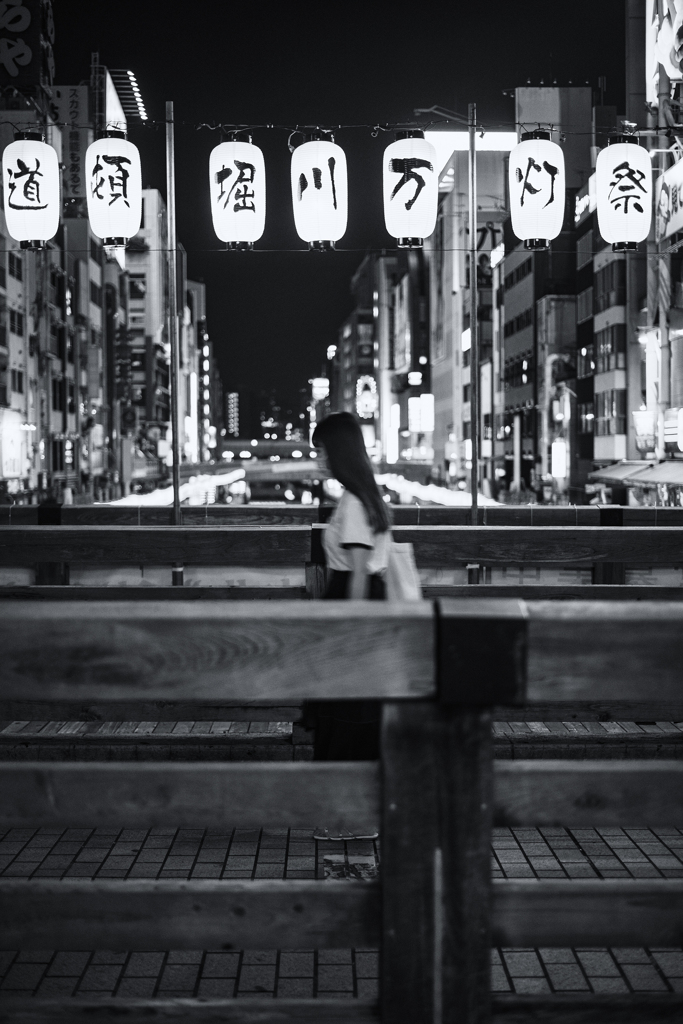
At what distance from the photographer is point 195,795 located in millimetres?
2930

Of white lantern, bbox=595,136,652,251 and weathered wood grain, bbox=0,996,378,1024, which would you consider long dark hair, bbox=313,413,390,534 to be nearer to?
weathered wood grain, bbox=0,996,378,1024

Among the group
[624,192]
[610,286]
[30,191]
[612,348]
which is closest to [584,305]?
[610,286]

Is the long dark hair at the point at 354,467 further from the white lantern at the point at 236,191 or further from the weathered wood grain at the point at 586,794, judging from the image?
the white lantern at the point at 236,191

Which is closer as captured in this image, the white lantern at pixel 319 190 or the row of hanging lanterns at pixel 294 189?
the white lantern at pixel 319 190

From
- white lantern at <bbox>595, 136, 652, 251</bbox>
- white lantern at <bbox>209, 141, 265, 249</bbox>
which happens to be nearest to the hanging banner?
→ white lantern at <bbox>595, 136, 652, 251</bbox>

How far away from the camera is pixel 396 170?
57.4 ft

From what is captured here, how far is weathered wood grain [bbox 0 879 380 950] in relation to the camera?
2.91 m

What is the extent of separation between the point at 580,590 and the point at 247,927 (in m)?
5.43

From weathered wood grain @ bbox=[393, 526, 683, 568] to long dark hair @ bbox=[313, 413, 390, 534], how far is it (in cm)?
292

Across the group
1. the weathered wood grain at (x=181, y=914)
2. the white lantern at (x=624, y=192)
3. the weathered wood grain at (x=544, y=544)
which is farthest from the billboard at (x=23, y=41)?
the weathered wood grain at (x=181, y=914)

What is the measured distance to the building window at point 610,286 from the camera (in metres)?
50.8

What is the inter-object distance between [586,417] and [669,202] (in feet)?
89.5

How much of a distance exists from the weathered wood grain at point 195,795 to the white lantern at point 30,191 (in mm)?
15883

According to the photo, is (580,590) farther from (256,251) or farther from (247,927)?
(256,251)
